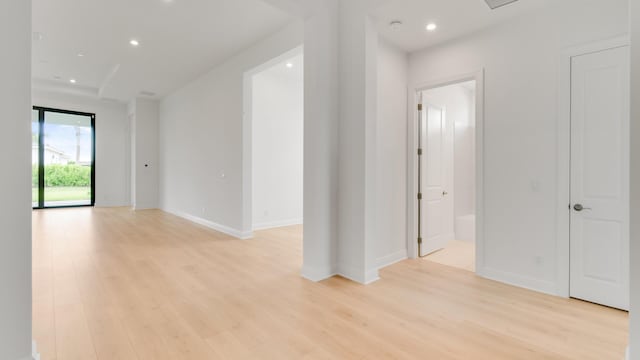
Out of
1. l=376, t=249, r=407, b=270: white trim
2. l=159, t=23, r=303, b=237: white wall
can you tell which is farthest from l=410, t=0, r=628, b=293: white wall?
l=159, t=23, r=303, b=237: white wall

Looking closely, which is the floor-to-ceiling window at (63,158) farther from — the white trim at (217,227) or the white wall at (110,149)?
the white trim at (217,227)

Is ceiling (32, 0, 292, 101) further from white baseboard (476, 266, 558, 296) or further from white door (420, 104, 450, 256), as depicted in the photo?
white baseboard (476, 266, 558, 296)

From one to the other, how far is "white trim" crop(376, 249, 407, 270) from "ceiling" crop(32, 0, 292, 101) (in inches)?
137

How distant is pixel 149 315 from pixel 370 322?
5.85ft

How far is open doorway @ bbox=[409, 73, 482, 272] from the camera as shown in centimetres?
356

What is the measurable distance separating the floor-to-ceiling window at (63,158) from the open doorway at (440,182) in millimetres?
9935

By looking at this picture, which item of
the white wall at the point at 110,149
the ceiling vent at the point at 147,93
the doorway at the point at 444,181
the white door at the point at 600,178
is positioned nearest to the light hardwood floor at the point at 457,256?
the doorway at the point at 444,181

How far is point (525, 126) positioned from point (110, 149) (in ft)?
36.0

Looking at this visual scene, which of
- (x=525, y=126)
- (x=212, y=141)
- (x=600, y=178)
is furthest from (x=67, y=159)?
(x=600, y=178)

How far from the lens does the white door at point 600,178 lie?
2578mm

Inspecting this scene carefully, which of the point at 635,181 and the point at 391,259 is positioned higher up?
the point at 635,181

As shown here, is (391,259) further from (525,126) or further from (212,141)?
(212,141)

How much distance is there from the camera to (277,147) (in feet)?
21.8

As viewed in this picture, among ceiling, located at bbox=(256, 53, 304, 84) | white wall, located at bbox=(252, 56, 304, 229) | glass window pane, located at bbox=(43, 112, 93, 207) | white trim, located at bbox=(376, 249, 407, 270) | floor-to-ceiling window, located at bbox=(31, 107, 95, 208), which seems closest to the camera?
white trim, located at bbox=(376, 249, 407, 270)
